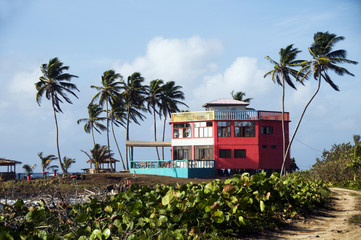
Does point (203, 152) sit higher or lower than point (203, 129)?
lower

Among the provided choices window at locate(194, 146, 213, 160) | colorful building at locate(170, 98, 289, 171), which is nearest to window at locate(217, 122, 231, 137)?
colorful building at locate(170, 98, 289, 171)

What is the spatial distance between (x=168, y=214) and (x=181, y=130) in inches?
1420

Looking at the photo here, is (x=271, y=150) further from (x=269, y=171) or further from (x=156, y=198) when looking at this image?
(x=156, y=198)

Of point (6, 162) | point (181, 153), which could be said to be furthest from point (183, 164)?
point (6, 162)

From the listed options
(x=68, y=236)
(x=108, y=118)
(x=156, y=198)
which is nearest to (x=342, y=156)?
(x=156, y=198)

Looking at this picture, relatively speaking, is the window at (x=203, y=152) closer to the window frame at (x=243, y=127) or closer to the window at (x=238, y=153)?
the window at (x=238, y=153)

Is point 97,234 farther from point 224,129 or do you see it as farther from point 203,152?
point 203,152

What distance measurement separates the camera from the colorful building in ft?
134

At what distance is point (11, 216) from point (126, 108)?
56.7 metres

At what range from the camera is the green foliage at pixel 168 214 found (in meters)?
6.46

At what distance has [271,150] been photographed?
137 ft

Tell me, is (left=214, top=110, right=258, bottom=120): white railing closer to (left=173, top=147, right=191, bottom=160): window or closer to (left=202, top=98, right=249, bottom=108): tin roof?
(left=202, top=98, right=249, bottom=108): tin roof

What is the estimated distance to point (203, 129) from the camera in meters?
42.4

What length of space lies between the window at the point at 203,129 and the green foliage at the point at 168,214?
31435mm
